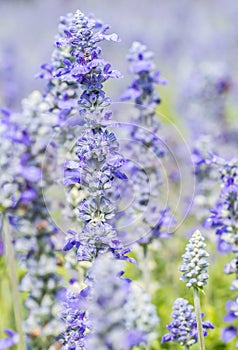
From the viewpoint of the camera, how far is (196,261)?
2750 mm

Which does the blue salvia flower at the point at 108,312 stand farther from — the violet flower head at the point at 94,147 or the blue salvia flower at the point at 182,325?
the blue salvia flower at the point at 182,325

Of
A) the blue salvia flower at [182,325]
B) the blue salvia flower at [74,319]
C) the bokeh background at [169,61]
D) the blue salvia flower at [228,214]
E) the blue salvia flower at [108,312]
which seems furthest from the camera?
the bokeh background at [169,61]

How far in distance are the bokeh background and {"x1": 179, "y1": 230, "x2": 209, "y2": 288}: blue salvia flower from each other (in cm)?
33

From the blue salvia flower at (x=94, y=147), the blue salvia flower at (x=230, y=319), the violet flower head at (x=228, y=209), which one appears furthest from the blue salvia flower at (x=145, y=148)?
the blue salvia flower at (x=94, y=147)

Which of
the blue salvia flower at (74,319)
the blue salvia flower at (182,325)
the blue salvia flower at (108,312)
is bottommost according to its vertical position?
the blue salvia flower at (108,312)

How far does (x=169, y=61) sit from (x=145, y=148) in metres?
12.6

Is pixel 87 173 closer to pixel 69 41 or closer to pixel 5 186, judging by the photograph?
pixel 69 41

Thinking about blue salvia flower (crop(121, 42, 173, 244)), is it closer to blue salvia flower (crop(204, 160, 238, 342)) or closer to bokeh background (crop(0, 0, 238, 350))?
bokeh background (crop(0, 0, 238, 350))

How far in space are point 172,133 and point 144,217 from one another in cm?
333

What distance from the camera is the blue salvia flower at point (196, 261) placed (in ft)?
8.98

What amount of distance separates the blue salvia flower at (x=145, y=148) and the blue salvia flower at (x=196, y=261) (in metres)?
1.48

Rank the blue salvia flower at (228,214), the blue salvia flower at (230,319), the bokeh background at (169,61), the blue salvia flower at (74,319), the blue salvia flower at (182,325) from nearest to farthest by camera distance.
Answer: the blue salvia flower at (74,319)
the blue salvia flower at (182,325)
the blue salvia flower at (228,214)
the blue salvia flower at (230,319)
the bokeh background at (169,61)

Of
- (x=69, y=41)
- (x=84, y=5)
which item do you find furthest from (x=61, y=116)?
(x=84, y=5)

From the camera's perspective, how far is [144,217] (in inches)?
169
